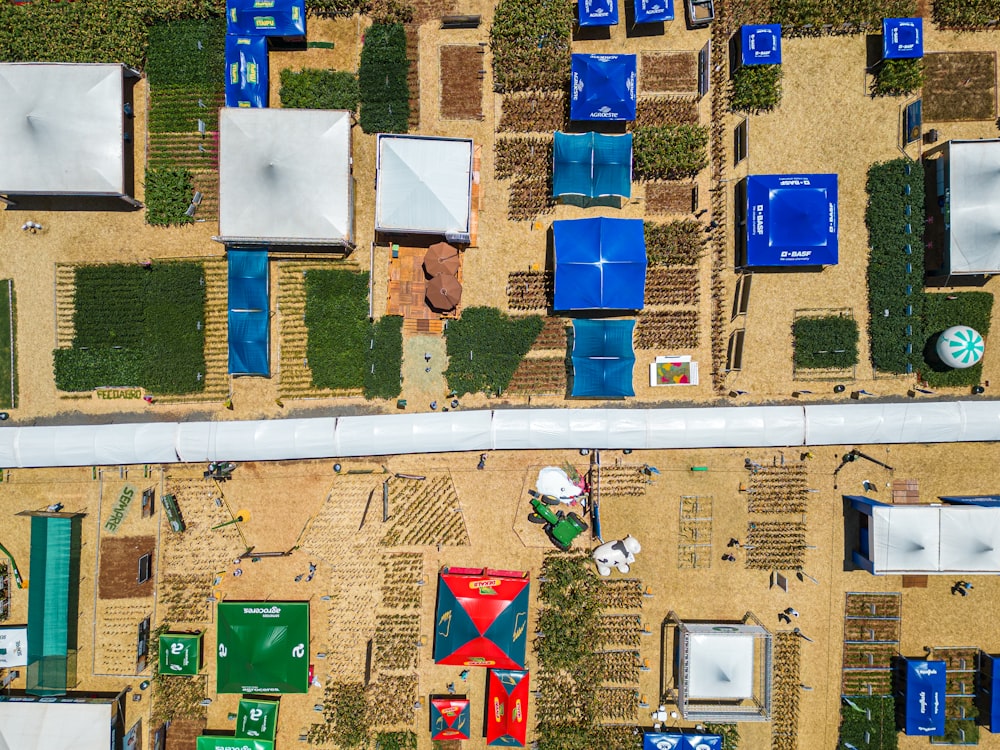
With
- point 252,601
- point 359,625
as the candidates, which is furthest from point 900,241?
point 252,601

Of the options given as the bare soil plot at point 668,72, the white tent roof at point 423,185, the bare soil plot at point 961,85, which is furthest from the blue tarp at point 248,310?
the bare soil plot at point 961,85

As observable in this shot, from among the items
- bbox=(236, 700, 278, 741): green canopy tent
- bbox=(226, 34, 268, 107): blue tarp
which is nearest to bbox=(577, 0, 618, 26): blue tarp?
bbox=(226, 34, 268, 107): blue tarp

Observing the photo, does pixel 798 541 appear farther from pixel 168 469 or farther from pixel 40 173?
pixel 40 173

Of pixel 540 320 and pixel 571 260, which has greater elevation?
pixel 571 260

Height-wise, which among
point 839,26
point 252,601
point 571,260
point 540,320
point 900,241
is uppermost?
point 839,26

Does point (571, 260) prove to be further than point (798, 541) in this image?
No

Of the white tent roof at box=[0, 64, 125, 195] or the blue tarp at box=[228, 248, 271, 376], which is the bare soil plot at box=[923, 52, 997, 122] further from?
the white tent roof at box=[0, 64, 125, 195]

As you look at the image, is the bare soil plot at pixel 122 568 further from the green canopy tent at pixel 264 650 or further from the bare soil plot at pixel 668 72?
the bare soil plot at pixel 668 72
